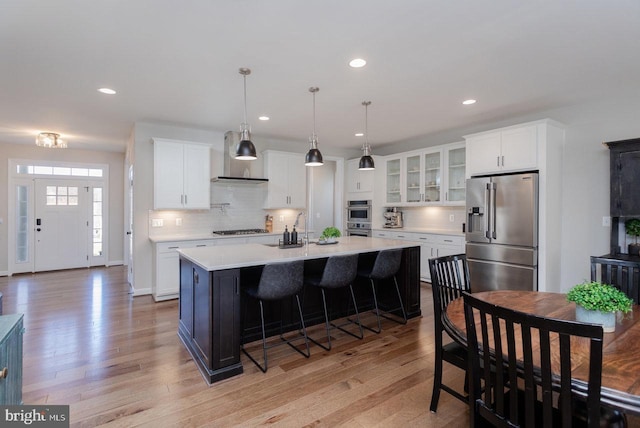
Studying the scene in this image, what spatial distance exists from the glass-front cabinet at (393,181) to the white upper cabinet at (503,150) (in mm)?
1676

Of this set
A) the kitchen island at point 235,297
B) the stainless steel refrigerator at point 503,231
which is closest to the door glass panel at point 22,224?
the kitchen island at point 235,297

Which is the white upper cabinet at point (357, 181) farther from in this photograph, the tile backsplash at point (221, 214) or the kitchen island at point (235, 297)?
the kitchen island at point (235, 297)

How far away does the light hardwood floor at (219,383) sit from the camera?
2.11 m

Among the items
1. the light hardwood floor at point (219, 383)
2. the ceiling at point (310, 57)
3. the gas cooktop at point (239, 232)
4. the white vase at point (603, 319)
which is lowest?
the light hardwood floor at point (219, 383)

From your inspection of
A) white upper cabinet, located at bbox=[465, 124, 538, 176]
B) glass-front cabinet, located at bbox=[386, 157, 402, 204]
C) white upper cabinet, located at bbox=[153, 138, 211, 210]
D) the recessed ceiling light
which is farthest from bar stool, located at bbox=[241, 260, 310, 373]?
glass-front cabinet, located at bbox=[386, 157, 402, 204]

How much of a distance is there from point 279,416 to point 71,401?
56.9 inches

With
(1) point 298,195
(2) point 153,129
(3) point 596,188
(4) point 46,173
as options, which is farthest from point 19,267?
(3) point 596,188

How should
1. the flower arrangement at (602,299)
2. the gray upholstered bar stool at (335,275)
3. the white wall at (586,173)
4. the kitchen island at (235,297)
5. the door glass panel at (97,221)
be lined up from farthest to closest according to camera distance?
the door glass panel at (97,221), the white wall at (586,173), the gray upholstered bar stool at (335,275), the kitchen island at (235,297), the flower arrangement at (602,299)

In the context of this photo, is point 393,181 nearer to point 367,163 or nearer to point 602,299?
point 367,163

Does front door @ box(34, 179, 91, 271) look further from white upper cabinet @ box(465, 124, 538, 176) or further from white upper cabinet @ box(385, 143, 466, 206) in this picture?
white upper cabinet @ box(465, 124, 538, 176)

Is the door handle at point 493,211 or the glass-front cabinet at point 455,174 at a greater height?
the glass-front cabinet at point 455,174

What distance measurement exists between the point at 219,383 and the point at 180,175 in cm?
342

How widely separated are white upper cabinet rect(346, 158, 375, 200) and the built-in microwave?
4.8 inches

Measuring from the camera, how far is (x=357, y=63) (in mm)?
2955
